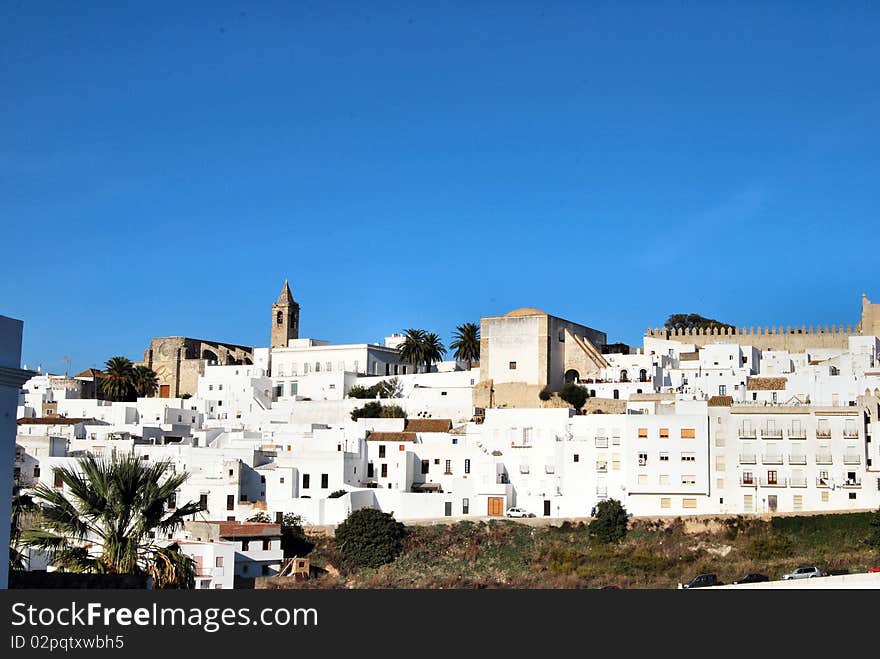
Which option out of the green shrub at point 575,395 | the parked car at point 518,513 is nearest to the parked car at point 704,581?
the parked car at point 518,513

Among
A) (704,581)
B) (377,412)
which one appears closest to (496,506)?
(704,581)

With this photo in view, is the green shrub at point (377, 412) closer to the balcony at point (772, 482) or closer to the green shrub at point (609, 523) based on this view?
the green shrub at point (609, 523)

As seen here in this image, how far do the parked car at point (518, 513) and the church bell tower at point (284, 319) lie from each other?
3300 centimetres

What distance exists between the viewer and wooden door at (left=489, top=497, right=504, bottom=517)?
42844mm

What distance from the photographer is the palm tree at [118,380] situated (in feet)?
214

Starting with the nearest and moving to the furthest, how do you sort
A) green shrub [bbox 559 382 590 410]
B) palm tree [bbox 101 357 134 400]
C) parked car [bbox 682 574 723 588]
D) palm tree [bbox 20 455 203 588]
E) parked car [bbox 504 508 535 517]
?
palm tree [bbox 20 455 203 588], parked car [bbox 682 574 723 588], parked car [bbox 504 508 535 517], green shrub [bbox 559 382 590 410], palm tree [bbox 101 357 134 400]

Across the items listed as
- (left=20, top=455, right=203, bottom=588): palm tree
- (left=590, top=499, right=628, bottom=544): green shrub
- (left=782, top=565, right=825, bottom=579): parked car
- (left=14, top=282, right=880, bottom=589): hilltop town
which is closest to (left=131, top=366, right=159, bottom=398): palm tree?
(left=14, top=282, right=880, bottom=589): hilltop town

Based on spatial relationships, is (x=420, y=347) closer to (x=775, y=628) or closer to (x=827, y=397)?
(x=827, y=397)

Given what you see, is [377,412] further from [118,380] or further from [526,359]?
[118,380]

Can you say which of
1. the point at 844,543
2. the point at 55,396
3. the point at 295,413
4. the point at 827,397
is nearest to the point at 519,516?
the point at 844,543

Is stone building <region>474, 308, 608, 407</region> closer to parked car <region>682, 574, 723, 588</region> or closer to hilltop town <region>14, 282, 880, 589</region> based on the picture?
hilltop town <region>14, 282, 880, 589</region>

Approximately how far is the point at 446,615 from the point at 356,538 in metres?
29.7

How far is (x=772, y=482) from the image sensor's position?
1576 inches

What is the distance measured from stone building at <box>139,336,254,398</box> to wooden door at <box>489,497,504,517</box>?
3085cm
